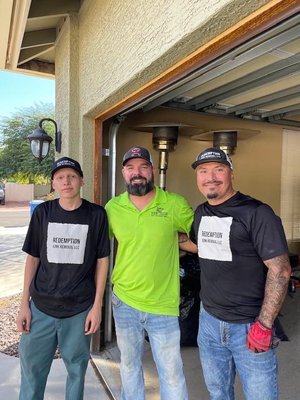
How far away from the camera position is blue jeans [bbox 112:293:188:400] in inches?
80.0

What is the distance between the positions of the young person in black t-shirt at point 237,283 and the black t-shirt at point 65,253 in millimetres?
725

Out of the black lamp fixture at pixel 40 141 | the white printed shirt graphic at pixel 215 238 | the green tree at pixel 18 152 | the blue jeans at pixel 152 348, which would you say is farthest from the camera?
the green tree at pixel 18 152

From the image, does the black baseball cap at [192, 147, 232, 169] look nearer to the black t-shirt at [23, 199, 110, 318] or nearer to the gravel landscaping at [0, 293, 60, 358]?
the black t-shirt at [23, 199, 110, 318]

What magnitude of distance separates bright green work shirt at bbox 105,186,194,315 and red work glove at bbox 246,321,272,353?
1.95 feet

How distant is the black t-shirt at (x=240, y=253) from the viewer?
5.31ft

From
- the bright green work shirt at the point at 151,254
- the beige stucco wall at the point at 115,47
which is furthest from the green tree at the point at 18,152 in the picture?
the bright green work shirt at the point at 151,254

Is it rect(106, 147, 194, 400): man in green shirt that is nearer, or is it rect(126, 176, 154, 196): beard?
rect(106, 147, 194, 400): man in green shirt

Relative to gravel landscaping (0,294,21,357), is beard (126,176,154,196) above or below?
above

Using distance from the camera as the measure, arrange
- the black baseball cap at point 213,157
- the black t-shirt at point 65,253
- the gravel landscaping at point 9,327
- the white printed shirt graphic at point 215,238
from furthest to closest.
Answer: the gravel landscaping at point 9,327, the black t-shirt at point 65,253, the black baseball cap at point 213,157, the white printed shirt graphic at point 215,238

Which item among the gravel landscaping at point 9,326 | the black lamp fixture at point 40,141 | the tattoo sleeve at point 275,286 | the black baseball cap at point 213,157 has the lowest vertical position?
the gravel landscaping at point 9,326

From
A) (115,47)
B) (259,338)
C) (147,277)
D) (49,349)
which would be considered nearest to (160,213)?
(147,277)

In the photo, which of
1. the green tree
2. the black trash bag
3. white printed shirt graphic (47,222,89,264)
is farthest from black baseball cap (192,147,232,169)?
the green tree

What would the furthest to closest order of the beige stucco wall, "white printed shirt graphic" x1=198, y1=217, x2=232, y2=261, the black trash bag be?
the black trash bag < "white printed shirt graphic" x1=198, y1=217, x2=232, y2=261 < the beige stucco wall

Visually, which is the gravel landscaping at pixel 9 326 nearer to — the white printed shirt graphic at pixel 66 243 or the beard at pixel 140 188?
the white printed shirt graphic at pixel 66 243
